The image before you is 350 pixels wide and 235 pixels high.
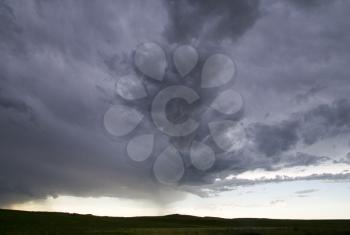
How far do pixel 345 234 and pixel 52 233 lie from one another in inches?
1934

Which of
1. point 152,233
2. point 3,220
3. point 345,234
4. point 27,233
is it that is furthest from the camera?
point 3,220

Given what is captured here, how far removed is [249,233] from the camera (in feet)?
187

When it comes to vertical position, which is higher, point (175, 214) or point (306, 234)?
point (175, 214)

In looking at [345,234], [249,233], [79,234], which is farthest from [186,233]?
[345,234]

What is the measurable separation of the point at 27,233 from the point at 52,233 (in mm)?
3244

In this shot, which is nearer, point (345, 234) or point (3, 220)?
point (345, 234)

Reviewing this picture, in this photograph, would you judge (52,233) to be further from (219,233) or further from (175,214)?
(175,214)

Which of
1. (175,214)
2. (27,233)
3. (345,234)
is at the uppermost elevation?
(175,214)

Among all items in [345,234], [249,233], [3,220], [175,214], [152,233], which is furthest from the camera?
[175,214]

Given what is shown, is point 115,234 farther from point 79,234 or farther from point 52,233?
point 52,233

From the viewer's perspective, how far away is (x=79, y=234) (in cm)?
4934

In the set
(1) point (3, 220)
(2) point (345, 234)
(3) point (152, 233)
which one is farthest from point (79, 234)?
(2) point (345, 234)

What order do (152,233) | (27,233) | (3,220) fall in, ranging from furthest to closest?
1. (3,220)
2. (152,233)
3. (27,233)

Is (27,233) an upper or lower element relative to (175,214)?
lower
